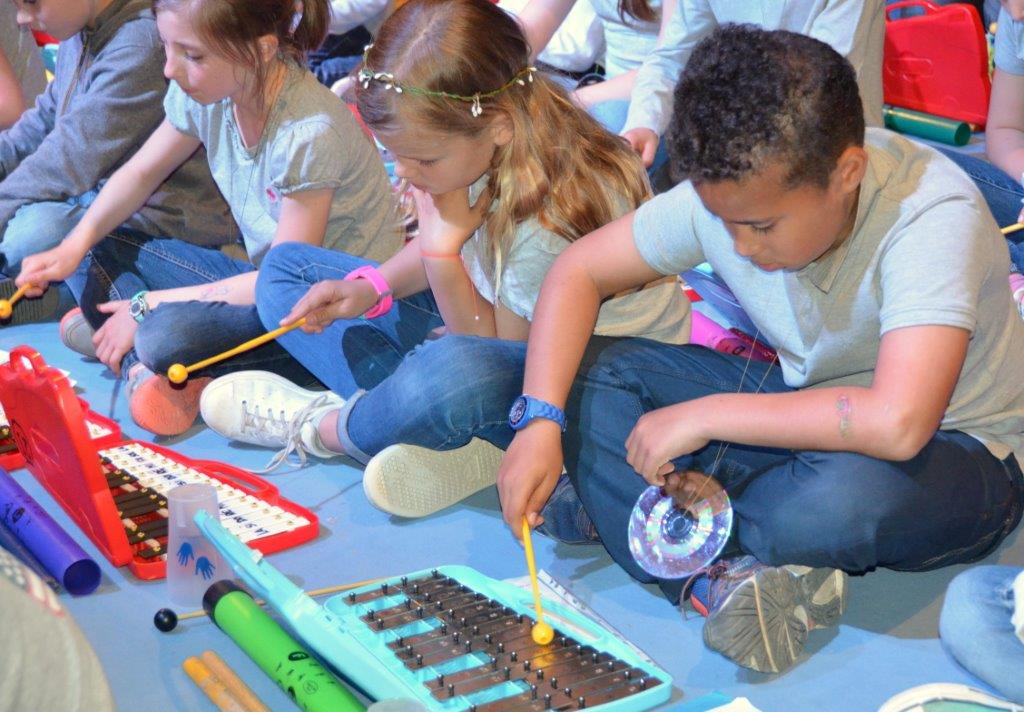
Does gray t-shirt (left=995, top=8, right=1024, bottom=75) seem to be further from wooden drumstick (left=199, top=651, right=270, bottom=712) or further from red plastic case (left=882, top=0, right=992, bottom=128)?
wooden drumstick (left=199, top=651, right=270, bottom=712)

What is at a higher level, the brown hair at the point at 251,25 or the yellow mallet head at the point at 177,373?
the brown hair at the point at 251,25

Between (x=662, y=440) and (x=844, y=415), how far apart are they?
0.19 metres

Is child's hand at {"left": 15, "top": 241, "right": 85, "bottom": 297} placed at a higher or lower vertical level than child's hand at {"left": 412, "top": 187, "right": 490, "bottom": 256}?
lower

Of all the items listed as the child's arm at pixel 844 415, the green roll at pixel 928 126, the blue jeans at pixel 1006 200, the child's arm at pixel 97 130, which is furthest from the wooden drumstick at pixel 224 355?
the green roll at pixel 928 126

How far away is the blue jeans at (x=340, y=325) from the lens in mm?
1899

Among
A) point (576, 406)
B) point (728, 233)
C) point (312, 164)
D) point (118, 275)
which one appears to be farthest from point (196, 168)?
point (728, 233)

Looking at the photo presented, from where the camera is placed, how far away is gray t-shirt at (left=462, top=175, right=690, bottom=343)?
63.5 inches

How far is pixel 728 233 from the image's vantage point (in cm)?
138

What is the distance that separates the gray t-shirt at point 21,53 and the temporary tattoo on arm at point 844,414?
2329mm

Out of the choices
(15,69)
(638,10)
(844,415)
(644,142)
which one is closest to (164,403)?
(644,142)

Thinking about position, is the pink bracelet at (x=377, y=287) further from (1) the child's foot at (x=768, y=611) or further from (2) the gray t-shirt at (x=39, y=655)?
(2) the gray t-shirt at (x=39, y=655)

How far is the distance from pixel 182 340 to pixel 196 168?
473mm

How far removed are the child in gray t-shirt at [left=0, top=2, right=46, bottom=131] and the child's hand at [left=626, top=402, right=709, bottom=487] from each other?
6.63 ft

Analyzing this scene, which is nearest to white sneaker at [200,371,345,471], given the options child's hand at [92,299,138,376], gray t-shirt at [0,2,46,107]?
child's hand at [92,299,138,376]
